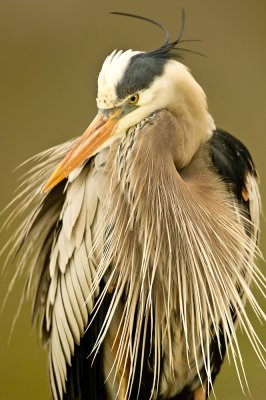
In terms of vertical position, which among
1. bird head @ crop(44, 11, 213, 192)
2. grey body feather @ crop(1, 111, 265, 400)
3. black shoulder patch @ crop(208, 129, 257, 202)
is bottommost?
grey body feather @ crop(1, 111, 265, 400)

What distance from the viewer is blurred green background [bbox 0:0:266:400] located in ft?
9.53

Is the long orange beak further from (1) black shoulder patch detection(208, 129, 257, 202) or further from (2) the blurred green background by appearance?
(2) the blurred green background

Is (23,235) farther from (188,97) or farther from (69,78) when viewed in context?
(69,78)

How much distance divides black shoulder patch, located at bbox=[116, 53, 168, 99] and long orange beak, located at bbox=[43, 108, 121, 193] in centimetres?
4

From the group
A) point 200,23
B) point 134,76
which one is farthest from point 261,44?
point 134,76

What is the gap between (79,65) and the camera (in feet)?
9.80

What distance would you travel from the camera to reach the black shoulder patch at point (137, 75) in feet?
4.91

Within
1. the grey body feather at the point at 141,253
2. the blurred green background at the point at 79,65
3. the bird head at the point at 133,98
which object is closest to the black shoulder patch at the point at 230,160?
the grey body feather at the point at 141,253

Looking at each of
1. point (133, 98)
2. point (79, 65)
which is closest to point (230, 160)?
point (133, 98)

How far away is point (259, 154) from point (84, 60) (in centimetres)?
68

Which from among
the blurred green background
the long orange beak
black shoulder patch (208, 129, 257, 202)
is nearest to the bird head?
the long orange beak

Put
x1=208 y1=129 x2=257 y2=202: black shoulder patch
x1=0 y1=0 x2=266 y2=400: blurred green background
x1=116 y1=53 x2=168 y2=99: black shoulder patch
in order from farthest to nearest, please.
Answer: x1=0 y1=0 x2=266 y2=400: blurred green background < x1=208 y1=129 x2=257 y2=202: black shoulder patch < x1=116 y1=53 x2=168 y2=99: black shoulder patch

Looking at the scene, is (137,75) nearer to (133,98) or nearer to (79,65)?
(133,98)

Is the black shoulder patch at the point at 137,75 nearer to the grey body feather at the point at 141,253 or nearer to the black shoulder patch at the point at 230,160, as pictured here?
the grey body feather at the point at 141,253
